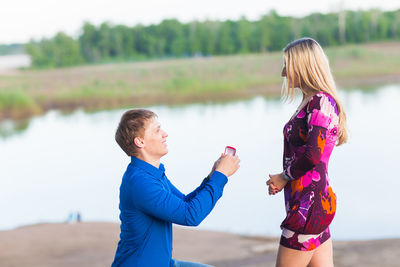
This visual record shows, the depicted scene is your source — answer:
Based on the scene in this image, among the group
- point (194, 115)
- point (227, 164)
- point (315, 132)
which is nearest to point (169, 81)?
point (194, 115)

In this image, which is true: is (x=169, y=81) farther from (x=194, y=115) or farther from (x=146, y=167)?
(x=146, y=167)

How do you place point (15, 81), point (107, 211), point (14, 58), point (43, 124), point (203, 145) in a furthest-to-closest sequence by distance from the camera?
1. point (14, 58)
2. point (15, 81)
3. point (43, 124)
4. point (203, 145)
5. point (107, 211)

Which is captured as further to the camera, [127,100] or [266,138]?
[127,100]

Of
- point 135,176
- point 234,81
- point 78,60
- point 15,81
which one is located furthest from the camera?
point 78,60

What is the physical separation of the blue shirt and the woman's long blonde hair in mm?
486

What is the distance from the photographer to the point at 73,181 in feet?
32.1

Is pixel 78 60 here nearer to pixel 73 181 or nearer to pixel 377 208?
pixel 73 181

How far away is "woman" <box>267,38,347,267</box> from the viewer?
1709mm

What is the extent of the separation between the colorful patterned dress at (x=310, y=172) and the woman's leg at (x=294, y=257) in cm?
2

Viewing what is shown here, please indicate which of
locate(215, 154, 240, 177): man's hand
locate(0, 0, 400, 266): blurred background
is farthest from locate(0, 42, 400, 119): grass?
locate(215, 154, 240, 177): man's hand

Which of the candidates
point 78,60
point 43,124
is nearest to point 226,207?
point 43,124

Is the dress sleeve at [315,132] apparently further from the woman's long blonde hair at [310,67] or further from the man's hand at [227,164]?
the man's hand at [227,164]

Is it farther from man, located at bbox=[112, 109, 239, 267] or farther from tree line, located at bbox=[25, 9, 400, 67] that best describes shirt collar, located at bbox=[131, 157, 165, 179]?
tree line, located at bbox=[25, 9, 400, 67]

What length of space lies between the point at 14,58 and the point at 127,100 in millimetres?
19928
